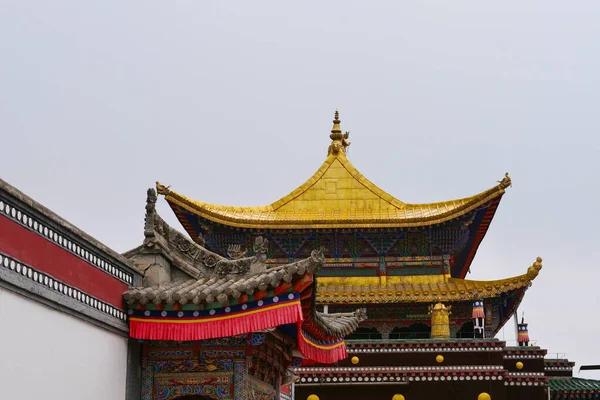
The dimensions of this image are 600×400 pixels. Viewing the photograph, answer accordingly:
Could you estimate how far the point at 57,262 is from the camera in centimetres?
984

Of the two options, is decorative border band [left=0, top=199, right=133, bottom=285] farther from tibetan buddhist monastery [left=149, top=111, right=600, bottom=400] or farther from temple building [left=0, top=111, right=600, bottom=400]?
tibetan buddhist monastery [left=149, top=111, right=600, bottom=400]

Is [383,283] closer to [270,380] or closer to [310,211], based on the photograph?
[310,211]

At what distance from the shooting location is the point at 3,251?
8641 mm

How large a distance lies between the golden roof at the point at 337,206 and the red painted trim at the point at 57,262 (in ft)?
48.4

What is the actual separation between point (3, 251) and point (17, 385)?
1.27m

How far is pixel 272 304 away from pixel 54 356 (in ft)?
8.49

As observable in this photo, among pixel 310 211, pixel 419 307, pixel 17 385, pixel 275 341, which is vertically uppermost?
pixel 310 211

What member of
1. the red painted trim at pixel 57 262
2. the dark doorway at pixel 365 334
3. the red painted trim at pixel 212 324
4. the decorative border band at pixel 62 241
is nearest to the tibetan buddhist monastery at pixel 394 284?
the dark doorway at pixel 365 334

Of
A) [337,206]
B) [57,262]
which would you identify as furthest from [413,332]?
[57,262]

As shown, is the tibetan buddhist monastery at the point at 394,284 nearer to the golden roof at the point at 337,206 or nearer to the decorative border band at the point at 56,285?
the golden roof at the point at 337,206

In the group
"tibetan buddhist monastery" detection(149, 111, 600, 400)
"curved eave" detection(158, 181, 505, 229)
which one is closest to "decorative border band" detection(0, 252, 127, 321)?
"tibetan buddhist monastery" detection(149, 111, 600, 400)

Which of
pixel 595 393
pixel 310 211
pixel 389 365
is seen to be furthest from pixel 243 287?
pixel 595 393

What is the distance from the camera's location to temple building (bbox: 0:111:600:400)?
962 centimetres

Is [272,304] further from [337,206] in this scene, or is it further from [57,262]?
[337,206]
